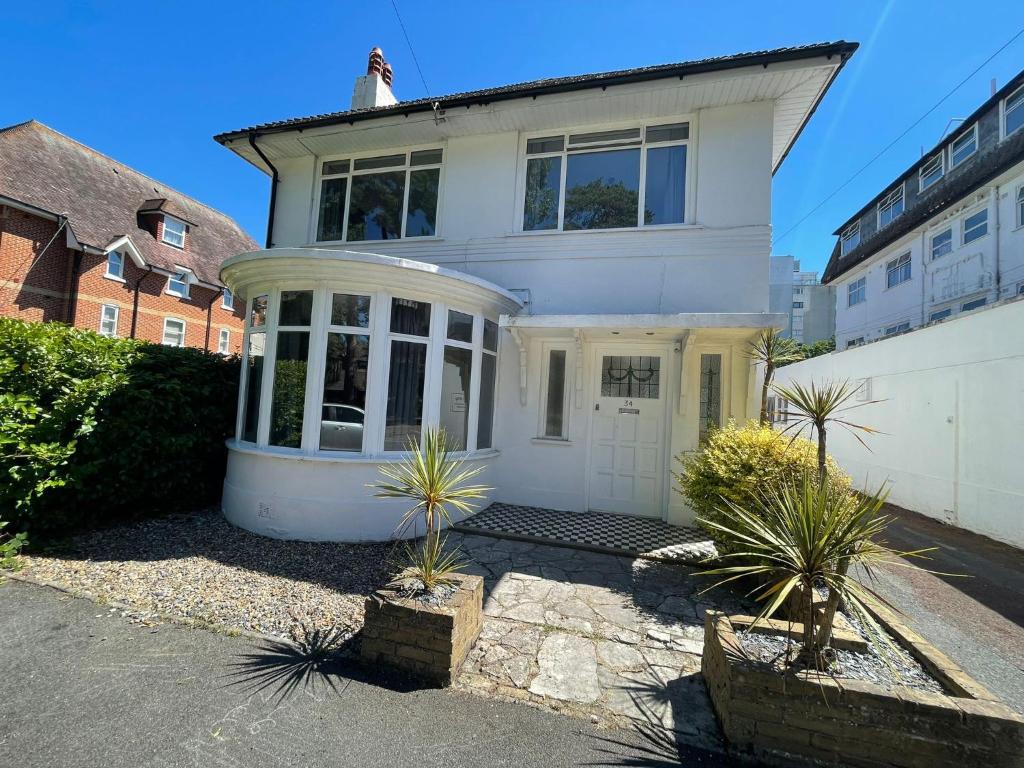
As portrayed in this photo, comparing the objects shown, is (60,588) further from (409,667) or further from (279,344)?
(409,667)

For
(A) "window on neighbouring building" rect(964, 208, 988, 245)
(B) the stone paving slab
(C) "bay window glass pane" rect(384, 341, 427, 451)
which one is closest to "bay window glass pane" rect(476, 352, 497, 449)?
(C) "bay window glass pane" rect(384, 341, 427, 451)

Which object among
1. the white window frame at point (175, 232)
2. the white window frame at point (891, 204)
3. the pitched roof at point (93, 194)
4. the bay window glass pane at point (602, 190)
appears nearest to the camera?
the bay window glass pane at point (602, 190)

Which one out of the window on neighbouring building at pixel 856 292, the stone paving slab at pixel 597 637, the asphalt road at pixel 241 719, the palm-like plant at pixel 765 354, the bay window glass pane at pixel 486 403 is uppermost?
the window on neighbouring building at pixel 856 292

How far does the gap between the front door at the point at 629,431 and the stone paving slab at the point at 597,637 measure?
1.69 metres

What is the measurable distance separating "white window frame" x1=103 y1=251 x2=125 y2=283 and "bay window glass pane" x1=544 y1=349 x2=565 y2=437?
2029cm

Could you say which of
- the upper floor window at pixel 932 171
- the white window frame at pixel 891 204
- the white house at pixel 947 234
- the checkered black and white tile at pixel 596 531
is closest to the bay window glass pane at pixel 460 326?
the checkered black and white tile at pixel 596 531

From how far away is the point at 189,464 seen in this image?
6.25 m

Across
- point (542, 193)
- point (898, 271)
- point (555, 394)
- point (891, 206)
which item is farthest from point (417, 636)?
point (891, 206)

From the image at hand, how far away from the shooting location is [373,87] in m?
9.49

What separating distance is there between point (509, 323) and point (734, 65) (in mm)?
4820

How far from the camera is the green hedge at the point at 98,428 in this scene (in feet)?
15.7

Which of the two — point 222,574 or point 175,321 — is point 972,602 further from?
point 175,321

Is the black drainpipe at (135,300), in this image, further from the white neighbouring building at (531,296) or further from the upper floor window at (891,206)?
the upper floor window at (891,206)

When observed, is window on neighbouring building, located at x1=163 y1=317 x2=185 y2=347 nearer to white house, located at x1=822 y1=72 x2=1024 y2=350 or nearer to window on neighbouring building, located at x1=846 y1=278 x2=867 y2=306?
white house, located at x1=822 y1=72 x2=1024 y2=350
